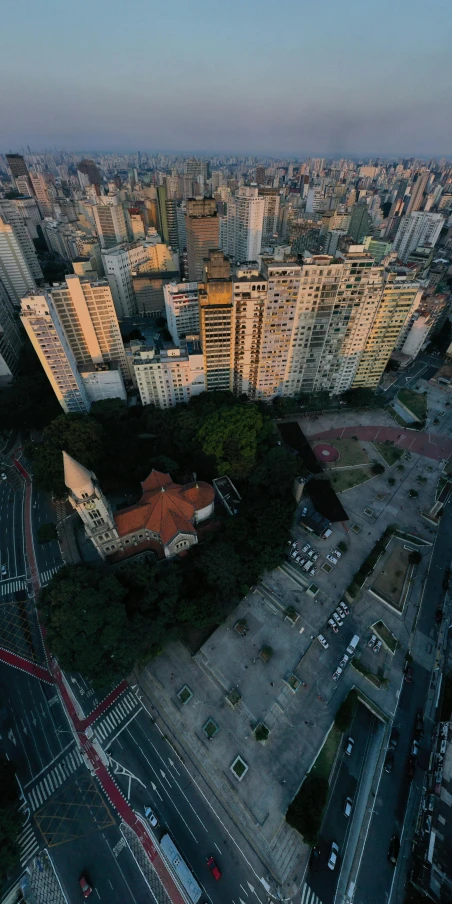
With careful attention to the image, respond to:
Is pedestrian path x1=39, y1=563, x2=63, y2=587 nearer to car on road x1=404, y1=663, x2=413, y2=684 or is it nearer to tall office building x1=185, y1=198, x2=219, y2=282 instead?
car on road x1=404, y1=663, x2=413, y2=684

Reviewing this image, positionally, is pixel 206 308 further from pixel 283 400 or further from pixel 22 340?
pixel 22 340

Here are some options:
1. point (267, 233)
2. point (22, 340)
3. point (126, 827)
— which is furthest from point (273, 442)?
point (267, 233)

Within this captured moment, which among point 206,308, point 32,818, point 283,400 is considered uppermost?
point 206,308

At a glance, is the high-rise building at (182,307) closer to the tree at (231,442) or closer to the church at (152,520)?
the tree at (231,442)

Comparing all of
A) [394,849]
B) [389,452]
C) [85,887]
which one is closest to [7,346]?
[389,452]

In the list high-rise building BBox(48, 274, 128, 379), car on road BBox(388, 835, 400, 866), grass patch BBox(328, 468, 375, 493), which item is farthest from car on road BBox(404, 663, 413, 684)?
high-rise building BBox(48, 274, 128, 379)
